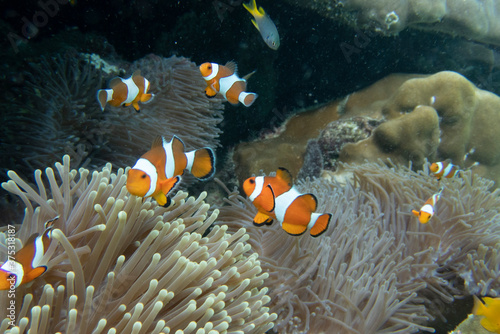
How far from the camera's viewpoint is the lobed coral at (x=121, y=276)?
49.8 inches

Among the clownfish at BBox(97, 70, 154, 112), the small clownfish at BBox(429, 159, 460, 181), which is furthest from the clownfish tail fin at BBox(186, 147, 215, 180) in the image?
the small clownfish at BBox(429, 159, 460, 181)

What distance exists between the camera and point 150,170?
59.6 inches

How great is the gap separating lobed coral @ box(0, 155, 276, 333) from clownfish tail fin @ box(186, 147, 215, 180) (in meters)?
0.30

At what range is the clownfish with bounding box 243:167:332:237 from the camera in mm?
1753

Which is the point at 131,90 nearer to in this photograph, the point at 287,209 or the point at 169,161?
the point at 169,161

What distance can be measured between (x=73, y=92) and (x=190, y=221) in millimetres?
1590

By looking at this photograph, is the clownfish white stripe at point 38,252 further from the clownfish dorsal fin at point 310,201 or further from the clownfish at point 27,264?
the clownfish dorsal fin at point 310,201

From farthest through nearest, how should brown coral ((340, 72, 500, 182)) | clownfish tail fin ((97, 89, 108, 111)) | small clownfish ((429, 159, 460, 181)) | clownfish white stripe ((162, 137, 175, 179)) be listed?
brown coral ((340, 72, 500, 182))
small clownfish ((429, 159, 460, 181))
clownfish tail fin ((97, 89, 108, 111))
clownfish white stripe ((162, 137, 175, 179))

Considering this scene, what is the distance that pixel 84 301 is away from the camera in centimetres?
133

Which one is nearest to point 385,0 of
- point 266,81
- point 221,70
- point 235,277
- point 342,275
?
point 266,81

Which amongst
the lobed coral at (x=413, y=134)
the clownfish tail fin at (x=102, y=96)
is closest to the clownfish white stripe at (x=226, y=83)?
the clownfish tail fin at (x=102, y=96)

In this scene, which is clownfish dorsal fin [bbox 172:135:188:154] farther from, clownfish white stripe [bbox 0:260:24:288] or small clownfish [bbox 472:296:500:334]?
small clownfish [bbox 472:296:500:334]

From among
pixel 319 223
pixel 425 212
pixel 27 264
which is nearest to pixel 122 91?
pixel 27 264

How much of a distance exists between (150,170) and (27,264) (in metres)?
0.61
